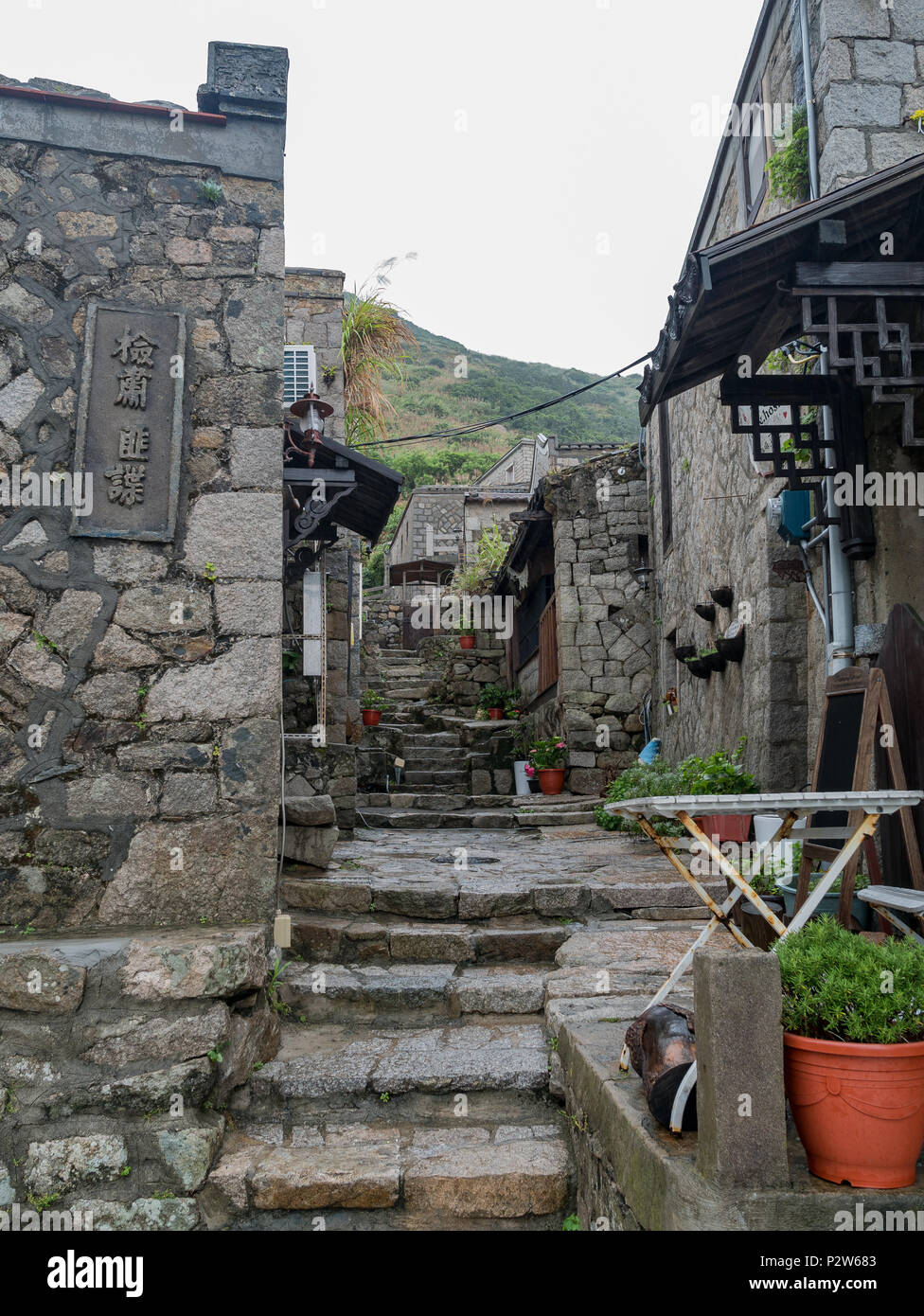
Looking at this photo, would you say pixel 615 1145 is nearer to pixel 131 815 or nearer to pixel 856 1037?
pixel 856 1037

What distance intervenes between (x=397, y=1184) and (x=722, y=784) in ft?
13.5

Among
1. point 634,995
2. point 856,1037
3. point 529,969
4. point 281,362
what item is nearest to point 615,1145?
point 856,1037

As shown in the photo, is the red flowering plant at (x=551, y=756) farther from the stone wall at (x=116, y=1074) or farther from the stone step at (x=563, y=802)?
the stone wall at (x=116, y=1074)

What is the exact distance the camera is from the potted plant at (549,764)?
37.3ft

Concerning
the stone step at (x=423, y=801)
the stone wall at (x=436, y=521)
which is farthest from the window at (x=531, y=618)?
the stone wall at (x=436, y=521)

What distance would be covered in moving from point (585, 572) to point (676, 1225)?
393 inches

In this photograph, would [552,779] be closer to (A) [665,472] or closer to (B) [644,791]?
(B) [644,791]

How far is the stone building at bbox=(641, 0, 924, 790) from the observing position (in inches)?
146

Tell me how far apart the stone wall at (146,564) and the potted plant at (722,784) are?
3.52 meters

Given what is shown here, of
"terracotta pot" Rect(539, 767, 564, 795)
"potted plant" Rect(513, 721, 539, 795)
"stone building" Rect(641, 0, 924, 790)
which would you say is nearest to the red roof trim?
"stone building" Rect(641, 0, 924, 790)

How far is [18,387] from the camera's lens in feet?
13.0

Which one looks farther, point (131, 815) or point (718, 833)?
point (718, 833)

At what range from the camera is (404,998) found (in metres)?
4.49
